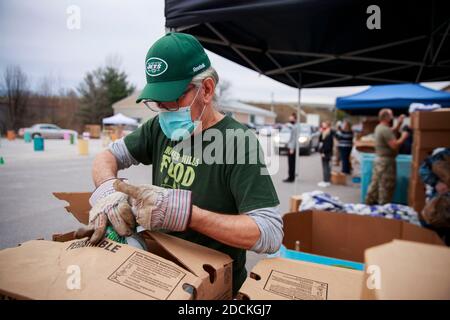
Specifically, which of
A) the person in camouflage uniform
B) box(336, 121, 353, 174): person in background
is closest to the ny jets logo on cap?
the person in camouflage uniform

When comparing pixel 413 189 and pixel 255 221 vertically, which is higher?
pixel 255 221

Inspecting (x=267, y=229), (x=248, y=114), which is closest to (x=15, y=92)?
(x=267, y=229)

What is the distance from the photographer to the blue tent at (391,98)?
7148 millimetres

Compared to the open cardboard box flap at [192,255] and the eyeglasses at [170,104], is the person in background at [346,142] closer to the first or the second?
the eyeglasses at [170,104]

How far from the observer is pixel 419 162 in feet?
13.2

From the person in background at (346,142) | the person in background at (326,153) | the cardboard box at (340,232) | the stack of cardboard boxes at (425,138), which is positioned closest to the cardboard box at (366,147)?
the person in background at (326,153)

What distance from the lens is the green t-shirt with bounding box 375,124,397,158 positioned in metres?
5.09

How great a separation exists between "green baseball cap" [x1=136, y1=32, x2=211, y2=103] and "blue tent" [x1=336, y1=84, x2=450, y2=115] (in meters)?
7.05

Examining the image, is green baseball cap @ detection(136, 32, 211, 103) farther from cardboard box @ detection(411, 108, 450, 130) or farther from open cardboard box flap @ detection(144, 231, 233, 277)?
cardboard box @ detection(411, 108, 450, 130)

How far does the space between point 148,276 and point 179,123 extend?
25.2 inches

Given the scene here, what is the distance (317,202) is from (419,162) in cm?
197

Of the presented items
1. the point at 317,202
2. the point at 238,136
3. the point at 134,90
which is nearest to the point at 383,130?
the point at 317,202

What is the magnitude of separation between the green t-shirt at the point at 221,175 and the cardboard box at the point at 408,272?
400 mm

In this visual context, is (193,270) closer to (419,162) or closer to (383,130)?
(419,162)
